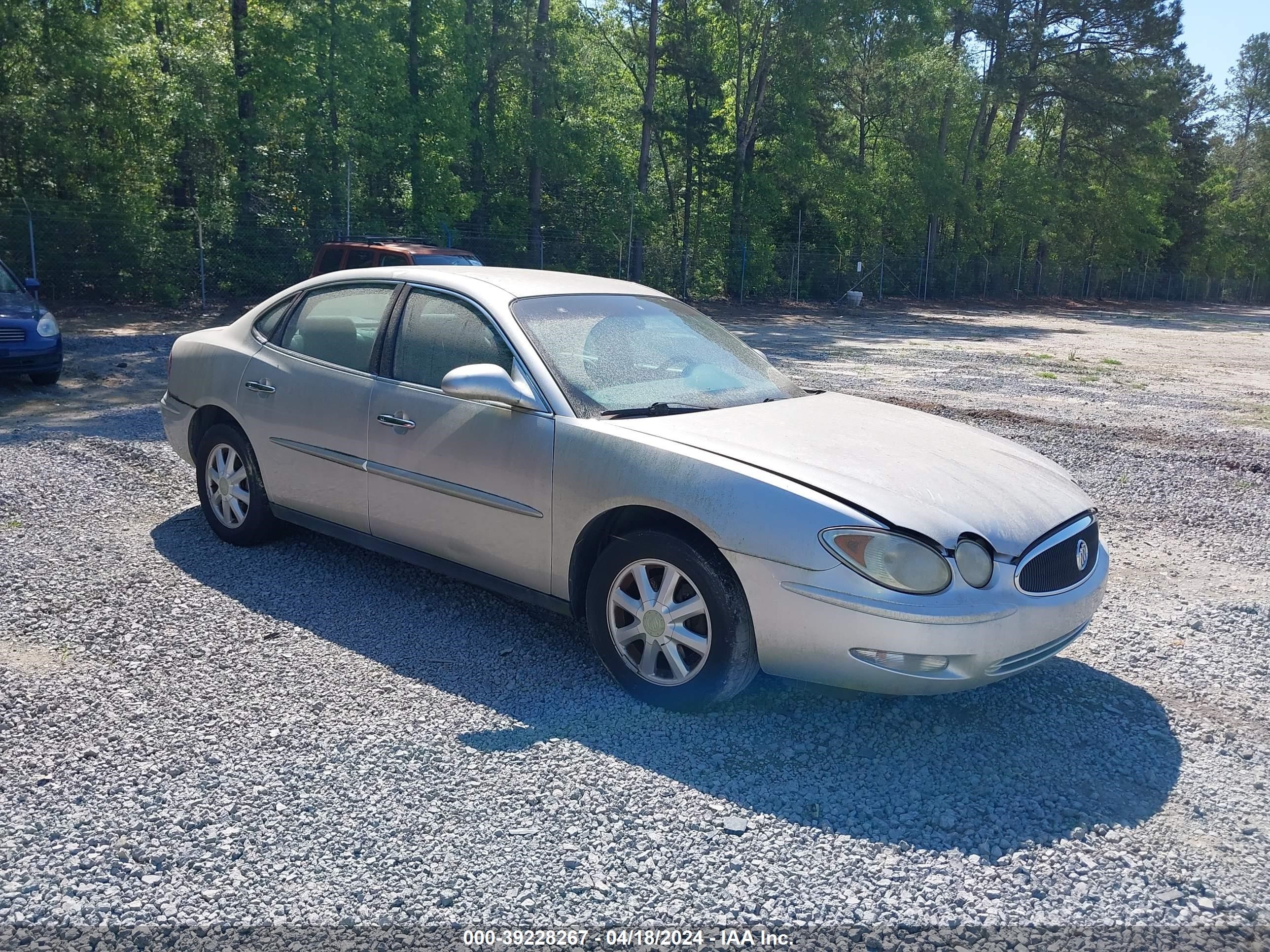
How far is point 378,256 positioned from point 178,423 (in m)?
9.26

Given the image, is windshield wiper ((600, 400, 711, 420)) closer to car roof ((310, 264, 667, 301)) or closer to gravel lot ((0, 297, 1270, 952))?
car roof ((310, 264, 667, 301))

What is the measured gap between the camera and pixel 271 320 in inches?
229

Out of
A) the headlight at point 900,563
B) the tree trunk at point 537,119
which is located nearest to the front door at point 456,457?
the headlight at point 900,563

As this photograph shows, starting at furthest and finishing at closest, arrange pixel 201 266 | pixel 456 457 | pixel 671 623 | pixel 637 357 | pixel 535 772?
1. pixel 201 266
2. pixel 637 357
3. pixel 456 457
4. pixel 671 623
5. pixel 535 772

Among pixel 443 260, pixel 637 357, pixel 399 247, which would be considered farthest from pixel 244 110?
pixel 637 357

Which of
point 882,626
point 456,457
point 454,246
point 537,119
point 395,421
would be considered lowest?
point 882,626

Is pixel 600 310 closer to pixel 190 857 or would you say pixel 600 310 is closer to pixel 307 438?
pixel 307 438

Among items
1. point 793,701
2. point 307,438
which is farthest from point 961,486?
point 307,438

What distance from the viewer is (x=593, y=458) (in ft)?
13.7

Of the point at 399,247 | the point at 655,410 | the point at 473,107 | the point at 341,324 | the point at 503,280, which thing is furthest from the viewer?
the point at 473,107

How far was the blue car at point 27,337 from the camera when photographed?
10.9 meters

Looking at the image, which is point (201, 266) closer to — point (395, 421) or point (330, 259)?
point (330, 259)

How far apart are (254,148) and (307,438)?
2088cm

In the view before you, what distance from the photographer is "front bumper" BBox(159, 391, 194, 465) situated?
614 centimetres
